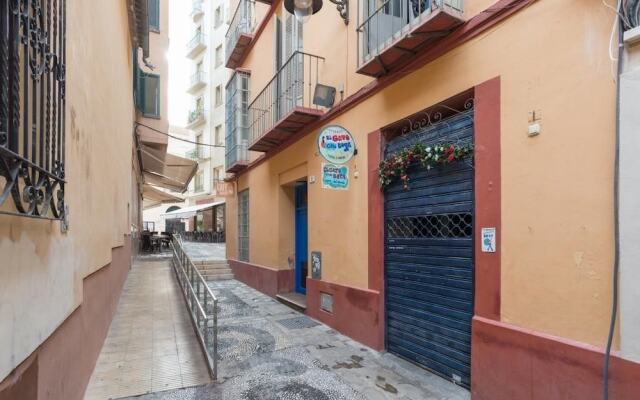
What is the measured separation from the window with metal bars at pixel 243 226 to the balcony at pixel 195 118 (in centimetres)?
1959

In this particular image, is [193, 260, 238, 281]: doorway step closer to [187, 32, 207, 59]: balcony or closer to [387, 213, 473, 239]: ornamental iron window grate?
[387, 213, 473, 239]: ornamental iron window grate

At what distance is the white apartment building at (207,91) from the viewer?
28.6m

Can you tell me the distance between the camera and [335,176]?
19.7 ft

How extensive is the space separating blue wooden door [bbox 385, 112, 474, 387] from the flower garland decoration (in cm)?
10

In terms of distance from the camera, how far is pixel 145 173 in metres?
20.1

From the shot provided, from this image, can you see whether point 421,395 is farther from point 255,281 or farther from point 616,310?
point 255,281

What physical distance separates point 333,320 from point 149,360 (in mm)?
3142

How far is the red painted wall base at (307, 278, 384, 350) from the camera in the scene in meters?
5.91

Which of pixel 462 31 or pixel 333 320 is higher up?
pixel 462 31

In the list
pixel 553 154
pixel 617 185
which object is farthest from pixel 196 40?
pixel 617 185

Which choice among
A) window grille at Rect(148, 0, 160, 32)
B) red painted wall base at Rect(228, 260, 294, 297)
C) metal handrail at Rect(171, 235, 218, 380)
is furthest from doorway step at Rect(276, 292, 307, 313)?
window grille at Rect(148, 0, 160, 32)

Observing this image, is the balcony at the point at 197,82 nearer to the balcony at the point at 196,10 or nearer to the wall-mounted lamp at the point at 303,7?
the balcony at the point at 196,10

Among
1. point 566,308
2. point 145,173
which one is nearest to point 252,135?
point 566,308

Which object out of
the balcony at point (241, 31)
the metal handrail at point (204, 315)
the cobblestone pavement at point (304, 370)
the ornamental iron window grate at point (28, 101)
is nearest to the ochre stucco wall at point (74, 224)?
the ornamental iron window grate at point (28, 101)
